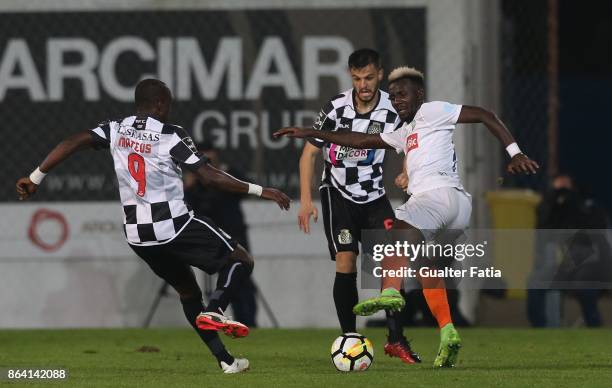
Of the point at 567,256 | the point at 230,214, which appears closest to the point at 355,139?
the point at 230,214

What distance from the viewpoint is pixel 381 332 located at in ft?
40.3

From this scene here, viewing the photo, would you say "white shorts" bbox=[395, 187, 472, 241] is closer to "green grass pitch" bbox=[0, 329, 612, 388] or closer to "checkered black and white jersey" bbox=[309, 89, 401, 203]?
"green grass pitch" bbox=[0, 329, 612, 388]

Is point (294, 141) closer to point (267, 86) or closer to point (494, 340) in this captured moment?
point (267, 86)

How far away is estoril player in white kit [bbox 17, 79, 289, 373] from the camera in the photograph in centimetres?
848

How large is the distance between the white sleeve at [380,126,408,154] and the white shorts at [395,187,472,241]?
1.16ft

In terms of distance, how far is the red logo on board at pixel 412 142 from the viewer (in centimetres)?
866

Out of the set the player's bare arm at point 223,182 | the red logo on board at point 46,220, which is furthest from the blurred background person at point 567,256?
the player's bare arm at point 223,182

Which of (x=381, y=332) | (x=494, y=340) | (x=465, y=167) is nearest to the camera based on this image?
(x=494, y=340)

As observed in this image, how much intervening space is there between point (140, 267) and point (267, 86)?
6.71ft

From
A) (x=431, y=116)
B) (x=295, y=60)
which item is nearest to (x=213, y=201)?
(x=295, y=60)

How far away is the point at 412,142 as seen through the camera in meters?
8.68

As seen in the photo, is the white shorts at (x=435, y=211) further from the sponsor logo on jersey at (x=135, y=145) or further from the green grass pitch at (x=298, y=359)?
the sponsor logo on jersey at (x=135, y=145)

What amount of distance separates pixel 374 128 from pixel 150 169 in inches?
63.4

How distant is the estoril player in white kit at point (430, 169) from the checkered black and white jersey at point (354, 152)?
1.86 ft
